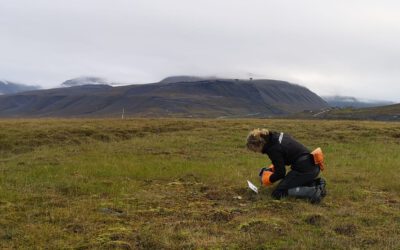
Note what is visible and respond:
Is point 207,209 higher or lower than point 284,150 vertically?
lower

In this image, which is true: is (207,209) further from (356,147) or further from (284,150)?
(356,147)

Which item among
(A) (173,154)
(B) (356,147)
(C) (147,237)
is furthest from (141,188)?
(B) (356,147)

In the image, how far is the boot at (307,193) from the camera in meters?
12.2

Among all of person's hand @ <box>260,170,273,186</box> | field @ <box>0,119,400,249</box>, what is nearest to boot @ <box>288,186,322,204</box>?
field @ <box>0,119,400,249</box>

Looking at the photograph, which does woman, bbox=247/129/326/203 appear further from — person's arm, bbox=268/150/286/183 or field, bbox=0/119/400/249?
field, bbox=0/119/400/249

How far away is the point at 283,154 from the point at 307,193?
1.18m

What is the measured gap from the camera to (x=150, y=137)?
31281mm

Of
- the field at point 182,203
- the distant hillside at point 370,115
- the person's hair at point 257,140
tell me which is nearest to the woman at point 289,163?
the person's hair at point 257,140

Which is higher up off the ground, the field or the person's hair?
the person's hair

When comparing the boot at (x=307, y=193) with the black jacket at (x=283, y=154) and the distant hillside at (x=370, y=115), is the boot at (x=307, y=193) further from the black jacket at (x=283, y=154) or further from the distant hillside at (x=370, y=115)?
the distant hillside at (x=370, y=115)

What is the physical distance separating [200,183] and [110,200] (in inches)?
142

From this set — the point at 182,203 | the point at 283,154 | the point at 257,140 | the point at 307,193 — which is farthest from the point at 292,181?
the point at 182,203

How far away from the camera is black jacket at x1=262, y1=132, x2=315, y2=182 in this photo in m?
12.5

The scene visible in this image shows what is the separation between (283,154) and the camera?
1270cm
